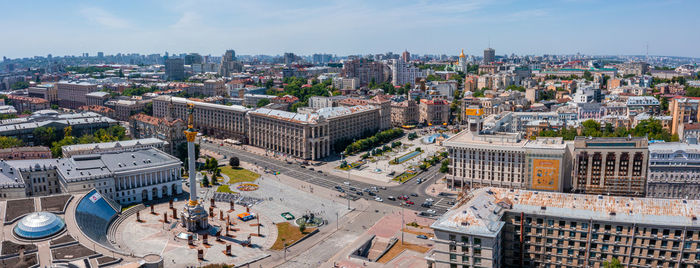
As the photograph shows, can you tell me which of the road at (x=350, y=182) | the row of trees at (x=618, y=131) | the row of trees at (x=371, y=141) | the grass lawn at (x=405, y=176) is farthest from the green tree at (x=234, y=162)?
the row of trees at (x=618, y=131)

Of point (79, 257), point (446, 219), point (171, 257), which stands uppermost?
point (446, 219)

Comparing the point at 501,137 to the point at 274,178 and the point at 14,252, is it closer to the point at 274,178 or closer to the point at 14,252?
the point at 274,178

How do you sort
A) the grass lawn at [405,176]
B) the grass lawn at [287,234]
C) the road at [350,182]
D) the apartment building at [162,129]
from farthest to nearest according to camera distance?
the apartment building at [162,129]
the grass lawn at [405,176]
the road at [350,182]
the grass lawn at [287,234]

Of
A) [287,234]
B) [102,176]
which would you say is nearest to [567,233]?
[287,234]

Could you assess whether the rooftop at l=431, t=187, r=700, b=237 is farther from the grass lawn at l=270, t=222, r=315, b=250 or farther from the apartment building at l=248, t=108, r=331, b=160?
the apartment building at l=248, t=108, r=331, b=160

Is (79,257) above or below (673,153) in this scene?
below

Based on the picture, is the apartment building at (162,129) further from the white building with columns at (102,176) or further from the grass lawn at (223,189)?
the grass lawn at (223,189)

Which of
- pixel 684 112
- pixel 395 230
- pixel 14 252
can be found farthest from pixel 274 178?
pixel 684 112
